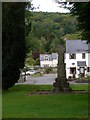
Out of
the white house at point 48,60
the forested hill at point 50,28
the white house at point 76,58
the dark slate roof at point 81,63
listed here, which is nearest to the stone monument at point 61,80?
the white house at point 76,58

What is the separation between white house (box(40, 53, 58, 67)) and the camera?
10857 centimetres

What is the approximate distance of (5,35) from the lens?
25516mm

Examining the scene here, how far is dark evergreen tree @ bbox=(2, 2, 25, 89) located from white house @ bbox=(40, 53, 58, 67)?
3170 inches

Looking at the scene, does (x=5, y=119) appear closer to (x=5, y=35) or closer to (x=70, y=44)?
(x=5, y=35)

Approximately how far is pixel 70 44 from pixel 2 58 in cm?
4340

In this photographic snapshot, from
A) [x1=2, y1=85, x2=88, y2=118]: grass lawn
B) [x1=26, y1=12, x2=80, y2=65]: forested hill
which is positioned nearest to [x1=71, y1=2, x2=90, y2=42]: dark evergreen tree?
[x1=2, y1=85, x2=88, y2=118]: grass lawn

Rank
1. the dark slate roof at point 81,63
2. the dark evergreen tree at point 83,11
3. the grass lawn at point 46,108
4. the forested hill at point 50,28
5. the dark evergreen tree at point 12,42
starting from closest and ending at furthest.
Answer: the grass lawn at point 46,108 → the dark evergreen tree at point 83,11 → the dark evergreen tree at point 12,42 → the dark slate roof at point 81,63 → the forested hill at point 50,28

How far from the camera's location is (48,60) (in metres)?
112

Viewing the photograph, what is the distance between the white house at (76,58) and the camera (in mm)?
66062

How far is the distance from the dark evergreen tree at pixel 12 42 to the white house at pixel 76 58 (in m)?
40.1

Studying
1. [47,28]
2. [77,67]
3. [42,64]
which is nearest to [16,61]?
[77,67]

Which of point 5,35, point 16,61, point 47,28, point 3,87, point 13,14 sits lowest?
point 3,87

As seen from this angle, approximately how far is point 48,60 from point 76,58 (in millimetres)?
44749

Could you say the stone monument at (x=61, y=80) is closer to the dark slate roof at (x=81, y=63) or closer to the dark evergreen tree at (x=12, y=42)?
the dark evergreen tree at (x=12, y=42)
